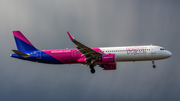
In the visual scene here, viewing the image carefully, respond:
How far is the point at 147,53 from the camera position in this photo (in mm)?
50531

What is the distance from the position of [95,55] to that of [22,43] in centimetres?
1705

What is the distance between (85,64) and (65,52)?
4.82 meters

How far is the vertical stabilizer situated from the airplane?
1.04 m

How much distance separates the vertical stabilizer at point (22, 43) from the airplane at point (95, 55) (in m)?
1.04

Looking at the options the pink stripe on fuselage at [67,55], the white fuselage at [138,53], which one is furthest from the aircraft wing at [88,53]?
the white fuselage at [138,53]

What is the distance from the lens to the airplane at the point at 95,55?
164 ft

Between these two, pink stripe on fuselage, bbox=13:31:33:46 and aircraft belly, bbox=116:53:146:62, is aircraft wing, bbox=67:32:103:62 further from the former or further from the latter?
pink stripe on fuselage, bbox=13:31:33:46

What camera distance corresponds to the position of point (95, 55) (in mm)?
50531

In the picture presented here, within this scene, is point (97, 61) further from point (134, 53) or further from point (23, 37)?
point (23, 37)

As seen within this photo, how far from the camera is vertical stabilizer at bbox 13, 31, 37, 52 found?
55.8 meters

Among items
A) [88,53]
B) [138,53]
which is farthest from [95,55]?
[138,53]

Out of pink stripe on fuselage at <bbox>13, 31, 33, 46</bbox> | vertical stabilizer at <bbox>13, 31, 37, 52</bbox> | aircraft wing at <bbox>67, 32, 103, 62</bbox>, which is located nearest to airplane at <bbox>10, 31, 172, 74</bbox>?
aircraft wing at <bbox>67, 32, 103, 62</bbox>

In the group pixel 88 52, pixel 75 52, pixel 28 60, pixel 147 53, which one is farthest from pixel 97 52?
pixel 28 60

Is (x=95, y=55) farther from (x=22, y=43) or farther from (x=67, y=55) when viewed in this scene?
(x=22, y=43)
